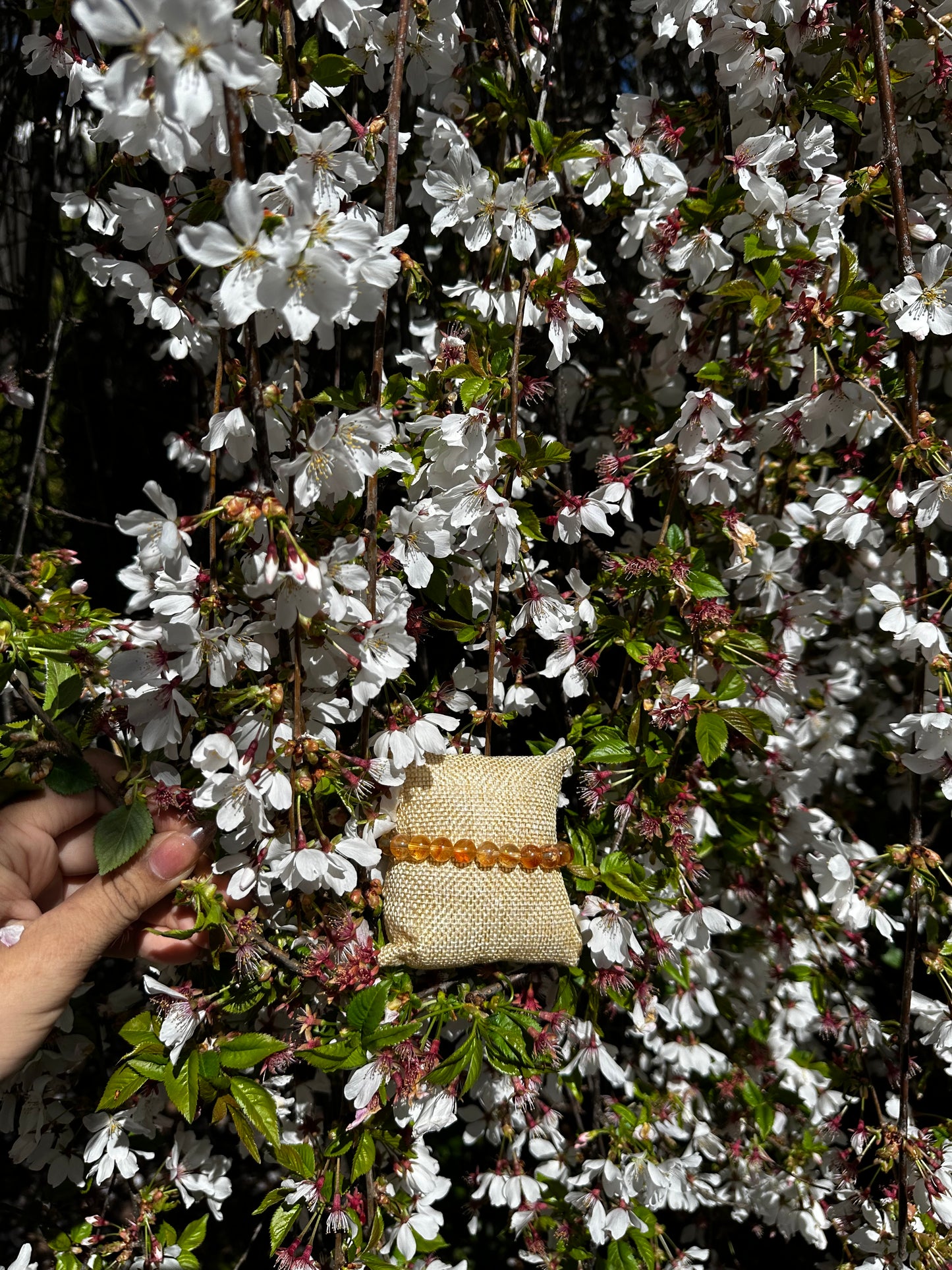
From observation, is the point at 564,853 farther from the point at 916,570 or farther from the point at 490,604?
the point at 916,570

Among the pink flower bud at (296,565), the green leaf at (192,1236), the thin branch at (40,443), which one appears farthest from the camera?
the thin branch at (40,443)

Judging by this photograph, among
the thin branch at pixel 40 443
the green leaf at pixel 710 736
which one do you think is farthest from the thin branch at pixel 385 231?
the thin branch at pixel 40 443

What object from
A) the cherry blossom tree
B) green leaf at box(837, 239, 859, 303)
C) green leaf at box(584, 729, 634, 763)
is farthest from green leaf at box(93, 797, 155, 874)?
green leaf at box(837, 239, 859, 303)

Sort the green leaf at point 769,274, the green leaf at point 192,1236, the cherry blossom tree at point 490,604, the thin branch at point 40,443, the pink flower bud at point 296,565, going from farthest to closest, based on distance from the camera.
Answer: the thin branch at point 40,443, the green leaf at point 192,1236, the green leaf at point 769,274, the cherry blossom tree at point 490,604, the pink flower bud at point 296,565

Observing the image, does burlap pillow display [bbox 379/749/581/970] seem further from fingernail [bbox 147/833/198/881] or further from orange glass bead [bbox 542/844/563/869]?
fingernail [bbox 147/833/198/881]

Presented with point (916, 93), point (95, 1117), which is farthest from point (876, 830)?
point (95, 1117)

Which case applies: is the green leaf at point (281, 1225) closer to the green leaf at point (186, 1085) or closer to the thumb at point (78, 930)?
the green leaf at point (186, 1085)

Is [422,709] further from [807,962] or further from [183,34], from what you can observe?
[807,962]
